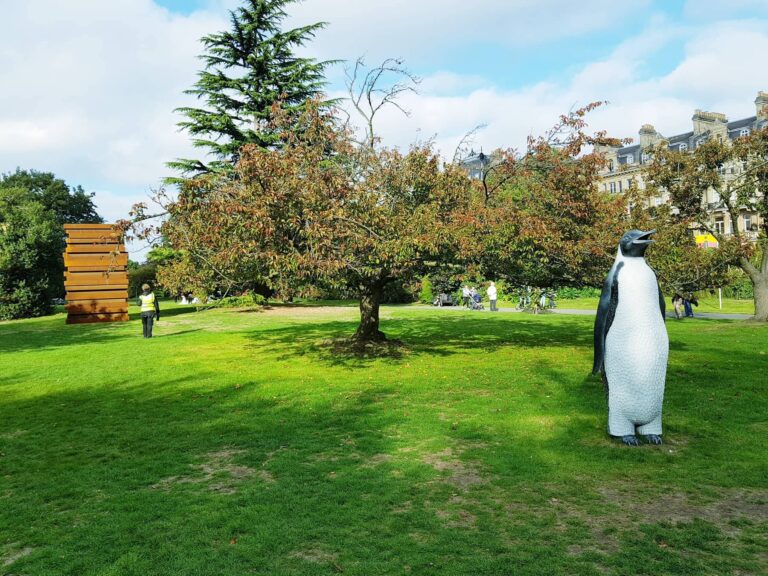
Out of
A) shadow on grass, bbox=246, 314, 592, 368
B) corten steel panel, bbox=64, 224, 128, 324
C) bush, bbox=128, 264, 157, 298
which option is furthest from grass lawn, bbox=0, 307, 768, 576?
bush, bbox=128, 264, 157, 298

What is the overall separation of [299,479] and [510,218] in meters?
9.55


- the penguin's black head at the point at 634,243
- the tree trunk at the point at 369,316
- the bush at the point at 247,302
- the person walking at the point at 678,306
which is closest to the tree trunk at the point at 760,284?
the person walking at the point at 678,306

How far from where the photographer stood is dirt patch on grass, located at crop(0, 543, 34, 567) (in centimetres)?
491

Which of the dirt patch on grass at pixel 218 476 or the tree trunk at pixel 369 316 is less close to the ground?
→ the tree trunk at pixel 369 316

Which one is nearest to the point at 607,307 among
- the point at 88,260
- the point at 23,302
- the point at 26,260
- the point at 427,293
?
the point at 88,260

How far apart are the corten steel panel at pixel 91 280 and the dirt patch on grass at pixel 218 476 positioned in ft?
78.6

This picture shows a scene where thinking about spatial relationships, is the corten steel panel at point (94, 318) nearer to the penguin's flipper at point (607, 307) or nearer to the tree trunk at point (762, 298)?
the penguin's flipper at point (607, 307)

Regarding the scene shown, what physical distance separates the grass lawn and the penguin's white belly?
25.0 inches

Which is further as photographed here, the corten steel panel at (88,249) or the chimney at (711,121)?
the chimney at (711,121)

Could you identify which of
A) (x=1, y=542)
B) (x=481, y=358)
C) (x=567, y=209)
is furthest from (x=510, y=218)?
(x=1, y=542)

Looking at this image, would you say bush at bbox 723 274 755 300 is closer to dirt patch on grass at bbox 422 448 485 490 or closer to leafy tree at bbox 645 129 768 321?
leafy tree at bbox 645 129 768 321

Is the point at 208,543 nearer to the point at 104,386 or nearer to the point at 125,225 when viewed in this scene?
the point at 104,386

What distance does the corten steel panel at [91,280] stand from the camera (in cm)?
2856

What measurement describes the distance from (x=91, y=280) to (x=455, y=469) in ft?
88.5
